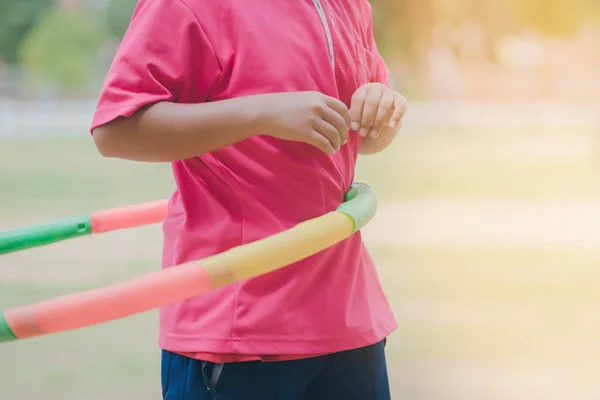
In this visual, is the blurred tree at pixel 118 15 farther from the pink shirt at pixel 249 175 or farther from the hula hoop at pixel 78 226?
the pink shirt at pixel 249 175

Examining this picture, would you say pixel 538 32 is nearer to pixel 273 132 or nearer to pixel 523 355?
pixel 523 355

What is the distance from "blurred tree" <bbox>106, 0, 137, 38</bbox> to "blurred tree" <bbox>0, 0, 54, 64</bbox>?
1.66ft

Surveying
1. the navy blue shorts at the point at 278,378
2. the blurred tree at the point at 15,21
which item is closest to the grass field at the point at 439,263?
the blurred tree at the point at 15,21

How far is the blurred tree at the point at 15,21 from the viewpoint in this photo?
4.22 meters

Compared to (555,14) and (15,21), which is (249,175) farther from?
(15,21)

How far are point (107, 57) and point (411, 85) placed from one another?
5.18ft


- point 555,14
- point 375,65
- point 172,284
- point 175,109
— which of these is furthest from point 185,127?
point 555,14

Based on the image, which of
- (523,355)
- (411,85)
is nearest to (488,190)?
(411,85)

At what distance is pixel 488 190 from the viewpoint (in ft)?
10.8

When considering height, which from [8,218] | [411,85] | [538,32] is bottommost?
[8,218]

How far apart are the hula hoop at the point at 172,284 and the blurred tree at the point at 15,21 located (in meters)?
4.02

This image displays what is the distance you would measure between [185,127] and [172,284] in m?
0.13

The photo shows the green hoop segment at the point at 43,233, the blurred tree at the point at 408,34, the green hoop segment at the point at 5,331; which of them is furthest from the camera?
the blurred tree at the point at 408,34

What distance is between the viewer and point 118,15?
392 centimetres
